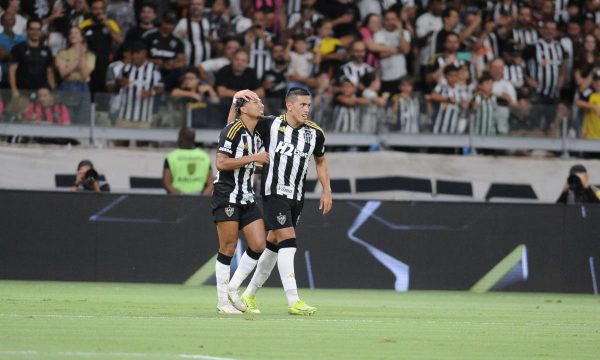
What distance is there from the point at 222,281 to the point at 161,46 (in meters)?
9.27

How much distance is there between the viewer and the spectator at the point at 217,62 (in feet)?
65.7

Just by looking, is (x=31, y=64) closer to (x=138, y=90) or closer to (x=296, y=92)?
(x=138, y=90)

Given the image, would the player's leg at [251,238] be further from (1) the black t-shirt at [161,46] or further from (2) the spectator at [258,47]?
(2) the spectator at [258,47]

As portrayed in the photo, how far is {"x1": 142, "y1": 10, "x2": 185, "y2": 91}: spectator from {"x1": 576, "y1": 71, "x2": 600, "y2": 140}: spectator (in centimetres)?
692

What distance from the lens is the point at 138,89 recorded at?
64.0ft

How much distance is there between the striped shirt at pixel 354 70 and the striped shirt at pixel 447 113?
4.17 ft

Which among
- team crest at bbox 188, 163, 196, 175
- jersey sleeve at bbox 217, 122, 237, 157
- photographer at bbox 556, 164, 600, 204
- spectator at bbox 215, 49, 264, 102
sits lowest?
photographer at bbox 556, 164, 600, 204

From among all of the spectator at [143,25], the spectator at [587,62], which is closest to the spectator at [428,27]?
the spectator at [587,62]

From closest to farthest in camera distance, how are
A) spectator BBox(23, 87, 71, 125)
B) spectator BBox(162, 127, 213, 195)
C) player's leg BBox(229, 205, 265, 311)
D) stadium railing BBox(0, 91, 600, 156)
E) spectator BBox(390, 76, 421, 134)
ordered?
player's leg BBox(229, 205, 265, 311) → spectator BBox(162, 127, 213, 195) → spectator BBox(23, 87, 71, 125) → stadium railing BBox(0, 91, 600, 156) → spectator BBox(390, 76, 421, 134)

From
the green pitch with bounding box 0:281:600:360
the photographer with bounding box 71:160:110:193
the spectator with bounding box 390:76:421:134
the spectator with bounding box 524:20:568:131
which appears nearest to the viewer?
the green pitch with bounding box 0:281:600:360

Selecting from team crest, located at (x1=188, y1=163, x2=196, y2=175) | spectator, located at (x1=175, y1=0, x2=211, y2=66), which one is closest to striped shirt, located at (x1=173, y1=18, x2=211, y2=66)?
spectator, located at (x1=175, y1=0, x2=211, y2=66)

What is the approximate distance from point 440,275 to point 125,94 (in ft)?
19.1

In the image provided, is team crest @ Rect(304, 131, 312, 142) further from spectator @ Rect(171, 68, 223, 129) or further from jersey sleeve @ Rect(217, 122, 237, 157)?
spectator @ Rect(171, 68, 223, 129)

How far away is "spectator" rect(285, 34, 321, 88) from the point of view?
2052 cm
